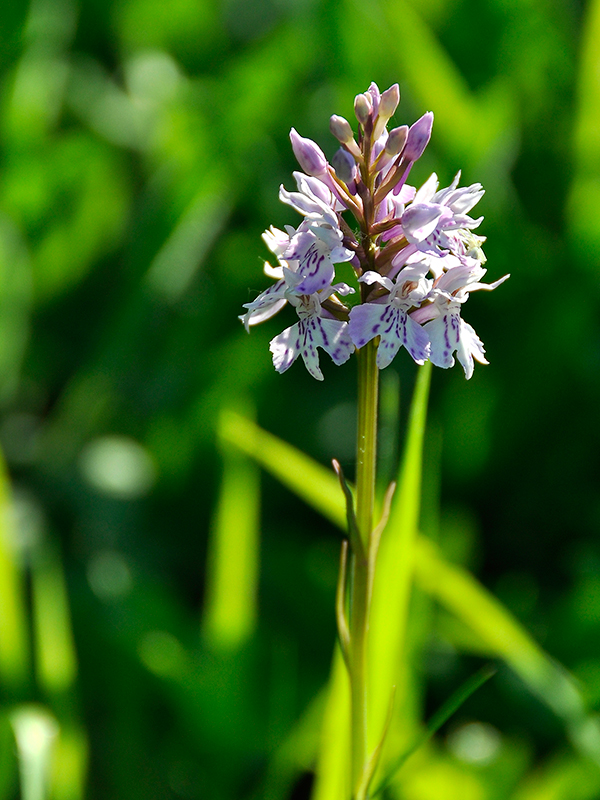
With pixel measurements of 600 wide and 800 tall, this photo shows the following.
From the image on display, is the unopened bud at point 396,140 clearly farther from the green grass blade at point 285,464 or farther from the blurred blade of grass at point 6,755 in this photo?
the blurred blade of grass at point 6,755

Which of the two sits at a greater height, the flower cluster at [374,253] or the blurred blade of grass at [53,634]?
the blurred blade of grass at [53,634]

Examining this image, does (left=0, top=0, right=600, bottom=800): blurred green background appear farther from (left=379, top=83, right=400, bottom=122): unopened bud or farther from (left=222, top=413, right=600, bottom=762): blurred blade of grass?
(left=379, top=83, right=400, bottom=122): unopened bud

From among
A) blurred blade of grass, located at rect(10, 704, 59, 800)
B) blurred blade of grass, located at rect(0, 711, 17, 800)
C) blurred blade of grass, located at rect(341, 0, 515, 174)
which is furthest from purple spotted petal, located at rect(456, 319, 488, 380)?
blurred blade of grass, located at rect(341, 0, 515, 174)

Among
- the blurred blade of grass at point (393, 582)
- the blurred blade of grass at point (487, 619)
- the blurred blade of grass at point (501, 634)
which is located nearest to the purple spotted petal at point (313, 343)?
the blurred blade of grass at point (393, 582)

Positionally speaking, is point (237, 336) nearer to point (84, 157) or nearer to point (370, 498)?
point (84, 157)

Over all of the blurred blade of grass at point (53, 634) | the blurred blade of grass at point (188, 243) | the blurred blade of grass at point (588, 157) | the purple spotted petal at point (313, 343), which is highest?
the blurred blade of grass at point (188, 243)

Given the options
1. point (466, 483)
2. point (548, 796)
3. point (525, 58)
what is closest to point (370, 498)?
point (548, 796)

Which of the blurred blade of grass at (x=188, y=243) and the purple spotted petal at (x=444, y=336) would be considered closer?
the purple spotted petal at (x=444, y=336)
